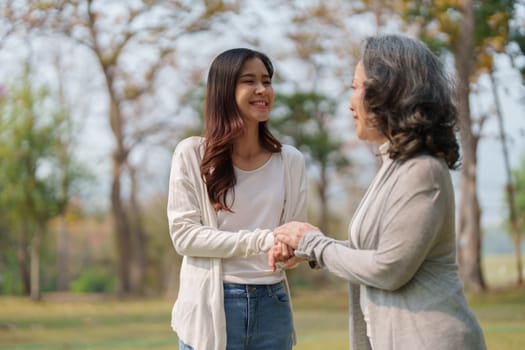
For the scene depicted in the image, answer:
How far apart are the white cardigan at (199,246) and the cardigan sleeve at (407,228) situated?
0.60 m

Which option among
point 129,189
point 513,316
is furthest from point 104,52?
point 513,316

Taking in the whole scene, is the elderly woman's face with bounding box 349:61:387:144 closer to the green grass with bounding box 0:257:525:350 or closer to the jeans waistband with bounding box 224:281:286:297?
the jeans waistband with bounding box 224:281:286:297

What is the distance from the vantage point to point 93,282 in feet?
101

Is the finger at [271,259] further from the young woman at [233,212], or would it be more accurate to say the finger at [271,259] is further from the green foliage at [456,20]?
the green foliage at [456,20]

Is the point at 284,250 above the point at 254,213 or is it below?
below

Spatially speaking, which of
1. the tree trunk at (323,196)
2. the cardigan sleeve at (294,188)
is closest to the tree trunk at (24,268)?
the tree trunk at (323,196)

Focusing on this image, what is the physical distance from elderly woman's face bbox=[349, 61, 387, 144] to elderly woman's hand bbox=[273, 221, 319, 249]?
334 mm

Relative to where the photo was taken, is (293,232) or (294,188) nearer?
(293,232)

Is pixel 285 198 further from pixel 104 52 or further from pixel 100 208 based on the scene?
pixel 100 208

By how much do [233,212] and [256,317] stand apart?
1.16ft

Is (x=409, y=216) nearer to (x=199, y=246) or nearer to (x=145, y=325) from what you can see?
(x=199, y=246)

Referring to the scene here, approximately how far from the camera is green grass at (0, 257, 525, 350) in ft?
26.1

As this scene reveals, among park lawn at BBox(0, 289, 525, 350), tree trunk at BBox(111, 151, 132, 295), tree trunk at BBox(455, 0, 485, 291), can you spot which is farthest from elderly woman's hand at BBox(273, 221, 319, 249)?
tree trunk at BBox(111, 151, 132, 295)

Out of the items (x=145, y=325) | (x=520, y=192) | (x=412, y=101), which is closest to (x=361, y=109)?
(x=412, y=101)
